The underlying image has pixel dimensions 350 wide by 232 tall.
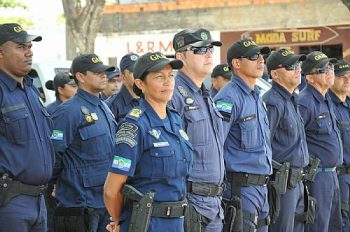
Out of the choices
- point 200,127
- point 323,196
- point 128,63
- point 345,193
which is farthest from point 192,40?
point 345,193

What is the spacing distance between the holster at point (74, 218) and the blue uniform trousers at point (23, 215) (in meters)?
0.76

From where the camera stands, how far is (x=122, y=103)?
26.6 ft

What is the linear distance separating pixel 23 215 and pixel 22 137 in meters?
0.57

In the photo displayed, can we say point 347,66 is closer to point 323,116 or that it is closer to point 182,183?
point 323,116

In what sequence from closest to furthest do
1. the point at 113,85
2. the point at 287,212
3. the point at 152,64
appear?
the point at 152,64 → the point at 287,212 → the point at 113,85

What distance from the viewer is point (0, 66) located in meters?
5.85

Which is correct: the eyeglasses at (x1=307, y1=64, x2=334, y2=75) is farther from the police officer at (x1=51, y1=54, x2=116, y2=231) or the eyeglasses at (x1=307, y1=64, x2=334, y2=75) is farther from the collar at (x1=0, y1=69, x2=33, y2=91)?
the collar at (x1=0, y1=69, x2=33, y2=91)

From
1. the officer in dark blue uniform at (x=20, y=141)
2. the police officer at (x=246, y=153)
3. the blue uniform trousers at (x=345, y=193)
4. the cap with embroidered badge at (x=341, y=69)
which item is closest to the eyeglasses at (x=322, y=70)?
the cap with embroidered badge at (x=341, y=69)

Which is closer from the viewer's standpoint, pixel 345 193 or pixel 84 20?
pixel 345 193

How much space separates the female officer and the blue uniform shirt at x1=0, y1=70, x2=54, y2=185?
86 centimetres

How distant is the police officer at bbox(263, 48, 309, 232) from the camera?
292 inches

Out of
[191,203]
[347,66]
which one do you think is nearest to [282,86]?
[347,66]

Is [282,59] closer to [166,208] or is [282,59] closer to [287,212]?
[287,212]

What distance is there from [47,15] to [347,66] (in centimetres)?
2447
